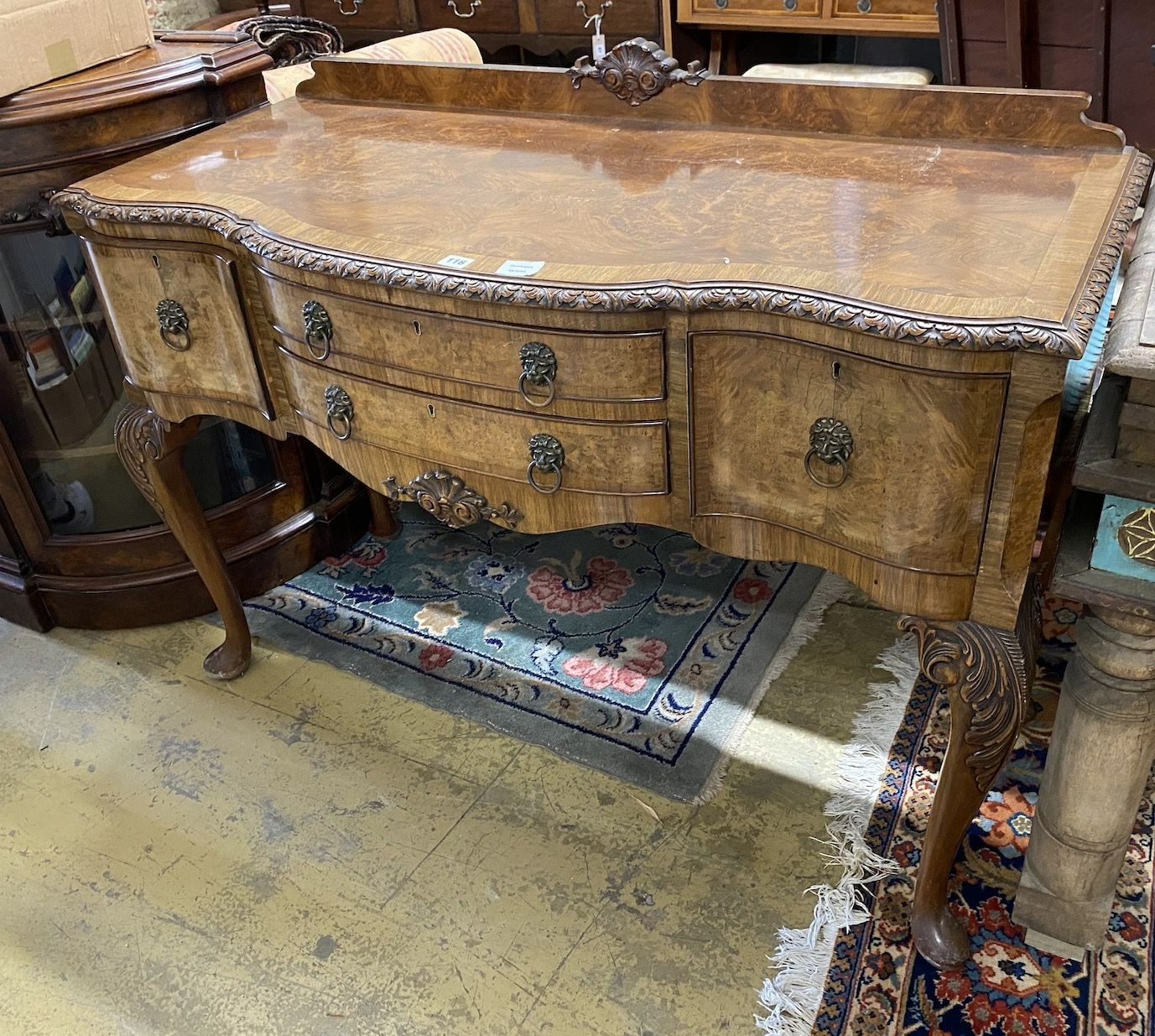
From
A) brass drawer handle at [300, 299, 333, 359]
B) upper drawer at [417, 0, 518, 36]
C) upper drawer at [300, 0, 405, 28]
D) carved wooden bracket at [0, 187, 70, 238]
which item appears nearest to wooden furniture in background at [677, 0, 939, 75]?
upper drawer at [417, 0, 518, 36]

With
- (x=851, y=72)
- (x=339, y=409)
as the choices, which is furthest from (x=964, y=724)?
(x=851, y=72)

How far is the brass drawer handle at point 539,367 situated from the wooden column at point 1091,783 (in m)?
0.64

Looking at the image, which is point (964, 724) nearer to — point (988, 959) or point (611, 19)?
point (988, 959)

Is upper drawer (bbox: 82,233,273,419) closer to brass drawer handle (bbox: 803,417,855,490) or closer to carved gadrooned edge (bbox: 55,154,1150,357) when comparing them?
carved gadrooned edge (bbox: 55,154,1150,357)

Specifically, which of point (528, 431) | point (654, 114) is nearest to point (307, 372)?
point (528, 431)

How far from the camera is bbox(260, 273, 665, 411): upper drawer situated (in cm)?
Result: 115

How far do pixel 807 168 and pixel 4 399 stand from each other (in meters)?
1.46

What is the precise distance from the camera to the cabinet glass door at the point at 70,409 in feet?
5.97

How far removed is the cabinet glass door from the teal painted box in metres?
1.55

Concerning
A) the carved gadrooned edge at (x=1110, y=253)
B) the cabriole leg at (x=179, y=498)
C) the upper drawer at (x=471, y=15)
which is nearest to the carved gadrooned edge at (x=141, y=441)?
the cabriole leg at (x=179, y=498)

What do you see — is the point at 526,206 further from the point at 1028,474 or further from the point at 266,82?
the point at 266,82

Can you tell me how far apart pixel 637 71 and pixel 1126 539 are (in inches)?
37.2

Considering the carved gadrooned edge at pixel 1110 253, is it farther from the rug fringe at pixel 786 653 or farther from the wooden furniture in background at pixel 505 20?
the wooden furniture in background at pixel 505 20

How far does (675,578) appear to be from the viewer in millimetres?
2090
